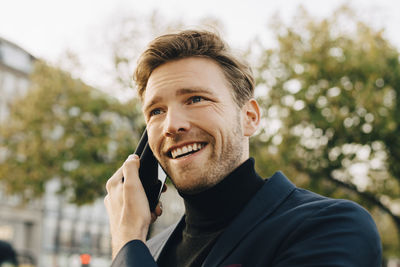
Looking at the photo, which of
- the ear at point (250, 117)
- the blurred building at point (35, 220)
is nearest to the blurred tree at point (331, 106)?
the ear at point (250, 117)

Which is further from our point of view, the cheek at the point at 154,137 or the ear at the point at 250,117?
the ear at the point at 250,117

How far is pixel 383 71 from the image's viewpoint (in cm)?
1468

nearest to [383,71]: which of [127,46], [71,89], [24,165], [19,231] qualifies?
[127,46]

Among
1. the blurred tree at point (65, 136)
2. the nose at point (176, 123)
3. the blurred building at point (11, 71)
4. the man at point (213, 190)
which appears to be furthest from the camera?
the blurred building at point (11, 71)

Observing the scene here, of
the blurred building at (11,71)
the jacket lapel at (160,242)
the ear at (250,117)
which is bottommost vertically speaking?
the blurred building at (11,71)

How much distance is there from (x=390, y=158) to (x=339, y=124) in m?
2.39

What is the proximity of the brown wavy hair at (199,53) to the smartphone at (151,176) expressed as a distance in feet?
1.40

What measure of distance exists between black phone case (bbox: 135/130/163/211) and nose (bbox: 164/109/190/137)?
0.42 m

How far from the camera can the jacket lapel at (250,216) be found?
68.8 inches

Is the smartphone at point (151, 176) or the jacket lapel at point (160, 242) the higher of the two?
the smartphone at point (151, 176)

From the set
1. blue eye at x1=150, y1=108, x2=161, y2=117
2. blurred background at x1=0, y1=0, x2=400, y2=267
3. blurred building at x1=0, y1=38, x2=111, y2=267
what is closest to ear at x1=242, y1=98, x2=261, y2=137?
blue eye at x1=150, y1=108, x2=161, y2=117

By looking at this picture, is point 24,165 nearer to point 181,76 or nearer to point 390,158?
point 390,158

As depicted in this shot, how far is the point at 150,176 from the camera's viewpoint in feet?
7.72

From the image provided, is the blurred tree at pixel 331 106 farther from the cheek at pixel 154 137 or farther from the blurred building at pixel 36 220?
the blurred building at pixel 36 220
